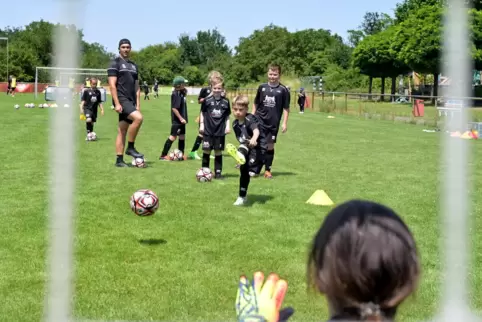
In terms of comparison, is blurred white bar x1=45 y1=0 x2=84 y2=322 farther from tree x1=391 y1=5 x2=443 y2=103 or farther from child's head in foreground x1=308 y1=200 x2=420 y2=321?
tree x1=391 y1=5 x2=443 y2=103

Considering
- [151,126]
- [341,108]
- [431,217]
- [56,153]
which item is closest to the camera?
[56,153]

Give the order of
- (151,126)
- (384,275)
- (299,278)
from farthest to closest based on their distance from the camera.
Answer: (151,126) < (299,278) < (384,275)

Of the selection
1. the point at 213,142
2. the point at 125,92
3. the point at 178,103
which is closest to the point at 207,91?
the point at 178,103

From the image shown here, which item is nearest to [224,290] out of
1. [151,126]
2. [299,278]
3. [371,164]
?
[299,278]

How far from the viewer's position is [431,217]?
276 inches

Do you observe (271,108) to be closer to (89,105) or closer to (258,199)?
(258,199)

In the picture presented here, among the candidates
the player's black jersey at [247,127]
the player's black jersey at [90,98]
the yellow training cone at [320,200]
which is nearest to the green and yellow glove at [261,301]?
the yellow training cone at [320,200]

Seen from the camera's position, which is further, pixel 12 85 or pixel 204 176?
pixel 12 85

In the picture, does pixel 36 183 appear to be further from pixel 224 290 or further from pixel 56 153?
pixel 56 153

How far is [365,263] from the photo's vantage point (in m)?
1.53

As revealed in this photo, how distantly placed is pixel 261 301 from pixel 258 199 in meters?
5.79

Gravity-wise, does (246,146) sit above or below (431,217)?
above

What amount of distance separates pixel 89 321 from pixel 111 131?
15.2 m

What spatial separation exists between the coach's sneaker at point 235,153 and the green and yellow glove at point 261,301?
4.99 metres
